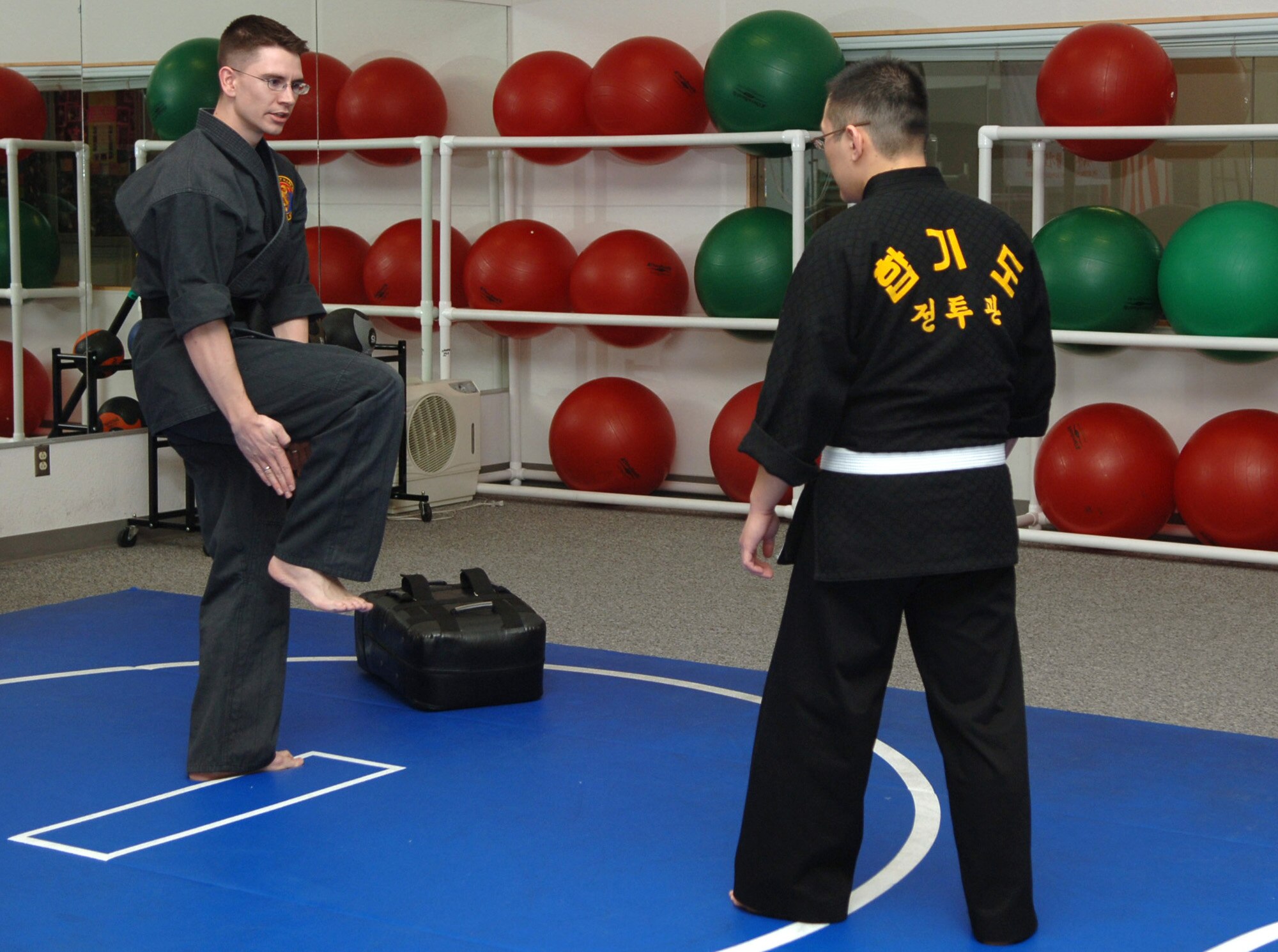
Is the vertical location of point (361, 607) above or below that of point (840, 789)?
above

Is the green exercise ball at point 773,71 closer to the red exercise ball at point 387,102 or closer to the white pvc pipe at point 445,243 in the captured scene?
the white pvc pipe at point 445,243

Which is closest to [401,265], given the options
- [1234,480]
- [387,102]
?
[387,102]

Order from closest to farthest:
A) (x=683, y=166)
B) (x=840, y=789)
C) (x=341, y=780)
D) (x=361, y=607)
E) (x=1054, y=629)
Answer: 1. (x=840, y=789)
2. (x=361, y=607)
3. (x=341, y=780)
4. (x=1054, y=629)
5. (x=683, y=166)

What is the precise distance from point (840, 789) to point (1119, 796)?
99cm

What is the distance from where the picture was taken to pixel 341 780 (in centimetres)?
327

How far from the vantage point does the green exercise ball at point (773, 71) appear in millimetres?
6242

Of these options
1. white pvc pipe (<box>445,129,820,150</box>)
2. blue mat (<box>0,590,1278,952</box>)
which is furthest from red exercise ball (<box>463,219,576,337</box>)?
blue mat (<box>0,590,1278,952</box>)

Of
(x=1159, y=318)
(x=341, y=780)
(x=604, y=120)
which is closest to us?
(x=341, y=780)

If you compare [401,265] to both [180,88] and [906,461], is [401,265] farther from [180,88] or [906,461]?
[906,461]

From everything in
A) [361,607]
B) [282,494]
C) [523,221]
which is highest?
[523,221]

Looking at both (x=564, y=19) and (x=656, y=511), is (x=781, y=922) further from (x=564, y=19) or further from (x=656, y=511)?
(x=564, y=19)

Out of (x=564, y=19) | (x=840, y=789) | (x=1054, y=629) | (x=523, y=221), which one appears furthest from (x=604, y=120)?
(x=840, y=789)

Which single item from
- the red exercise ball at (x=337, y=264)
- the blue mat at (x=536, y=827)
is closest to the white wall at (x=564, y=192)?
the red exercise ball at (x=337, y=264)

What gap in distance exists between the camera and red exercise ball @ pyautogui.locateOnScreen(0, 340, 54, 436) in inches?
229
